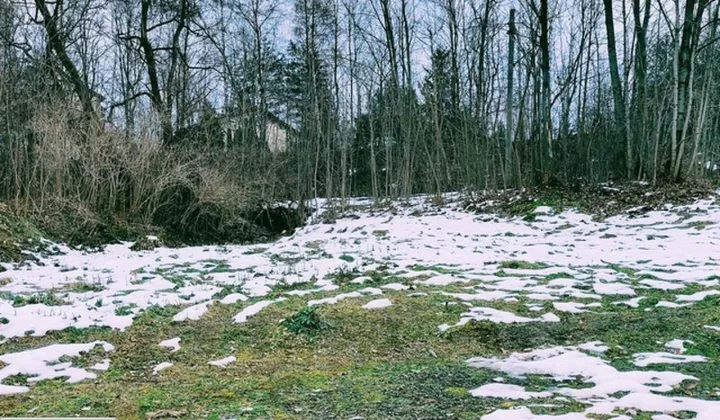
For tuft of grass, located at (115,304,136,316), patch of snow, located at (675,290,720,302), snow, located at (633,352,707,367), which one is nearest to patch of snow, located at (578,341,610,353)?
snow, located at (633,352,707,367)

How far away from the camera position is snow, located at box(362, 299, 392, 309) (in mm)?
5259

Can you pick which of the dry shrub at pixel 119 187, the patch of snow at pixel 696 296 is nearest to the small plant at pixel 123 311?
the patch of snow at pixel 696 296

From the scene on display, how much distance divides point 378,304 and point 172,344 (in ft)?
6.63

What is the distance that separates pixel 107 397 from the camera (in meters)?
3.07

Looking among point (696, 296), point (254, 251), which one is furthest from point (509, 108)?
point (696, 296)

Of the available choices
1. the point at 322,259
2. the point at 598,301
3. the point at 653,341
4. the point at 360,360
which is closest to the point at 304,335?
the point at 360,360

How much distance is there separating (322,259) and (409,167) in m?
11.2

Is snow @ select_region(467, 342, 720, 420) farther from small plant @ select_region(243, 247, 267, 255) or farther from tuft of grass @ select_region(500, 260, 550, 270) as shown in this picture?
small plant @ select_region(243, 247, 267, 255)

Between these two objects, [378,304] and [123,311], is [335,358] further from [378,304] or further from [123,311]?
[123,311]

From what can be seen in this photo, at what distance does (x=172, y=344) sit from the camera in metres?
4.16

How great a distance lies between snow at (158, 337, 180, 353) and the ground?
0.06 ft

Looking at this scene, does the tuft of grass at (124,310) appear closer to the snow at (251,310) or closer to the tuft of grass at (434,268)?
the snow at (251,310)

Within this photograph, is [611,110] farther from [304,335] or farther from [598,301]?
[304,335]

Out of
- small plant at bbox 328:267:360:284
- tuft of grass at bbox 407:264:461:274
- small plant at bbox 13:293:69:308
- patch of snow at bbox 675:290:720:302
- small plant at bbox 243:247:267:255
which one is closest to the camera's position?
patch of snow at bbox 675:290:720:302
